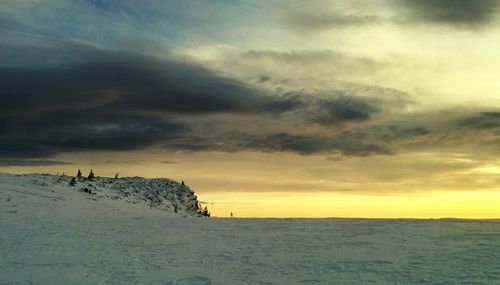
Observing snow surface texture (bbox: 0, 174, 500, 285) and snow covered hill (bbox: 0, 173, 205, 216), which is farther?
snow covered hill (bbox: 0, 173, 205, 216)

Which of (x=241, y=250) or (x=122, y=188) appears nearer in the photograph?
(x=241, y=250)

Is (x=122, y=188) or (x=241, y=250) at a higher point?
(x=122, y=188)

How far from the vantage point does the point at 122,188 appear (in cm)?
3653

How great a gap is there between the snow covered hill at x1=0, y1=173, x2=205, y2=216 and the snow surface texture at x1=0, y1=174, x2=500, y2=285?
7172 millimetres

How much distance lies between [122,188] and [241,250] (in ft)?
81.3

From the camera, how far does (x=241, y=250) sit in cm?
1354

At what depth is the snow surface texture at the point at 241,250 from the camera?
10625 mm

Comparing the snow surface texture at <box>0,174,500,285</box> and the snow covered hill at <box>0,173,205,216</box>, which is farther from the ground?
the snow covered hill at <box>0,173,205,216</box>

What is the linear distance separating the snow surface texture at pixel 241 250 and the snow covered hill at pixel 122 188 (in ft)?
23.5

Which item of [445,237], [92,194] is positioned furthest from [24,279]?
[92,194]

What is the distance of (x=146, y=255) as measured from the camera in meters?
13.1

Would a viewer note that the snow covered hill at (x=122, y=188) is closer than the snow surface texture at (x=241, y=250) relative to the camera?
No

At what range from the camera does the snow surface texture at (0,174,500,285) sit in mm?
10625

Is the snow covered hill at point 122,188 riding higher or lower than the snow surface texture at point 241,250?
higher
